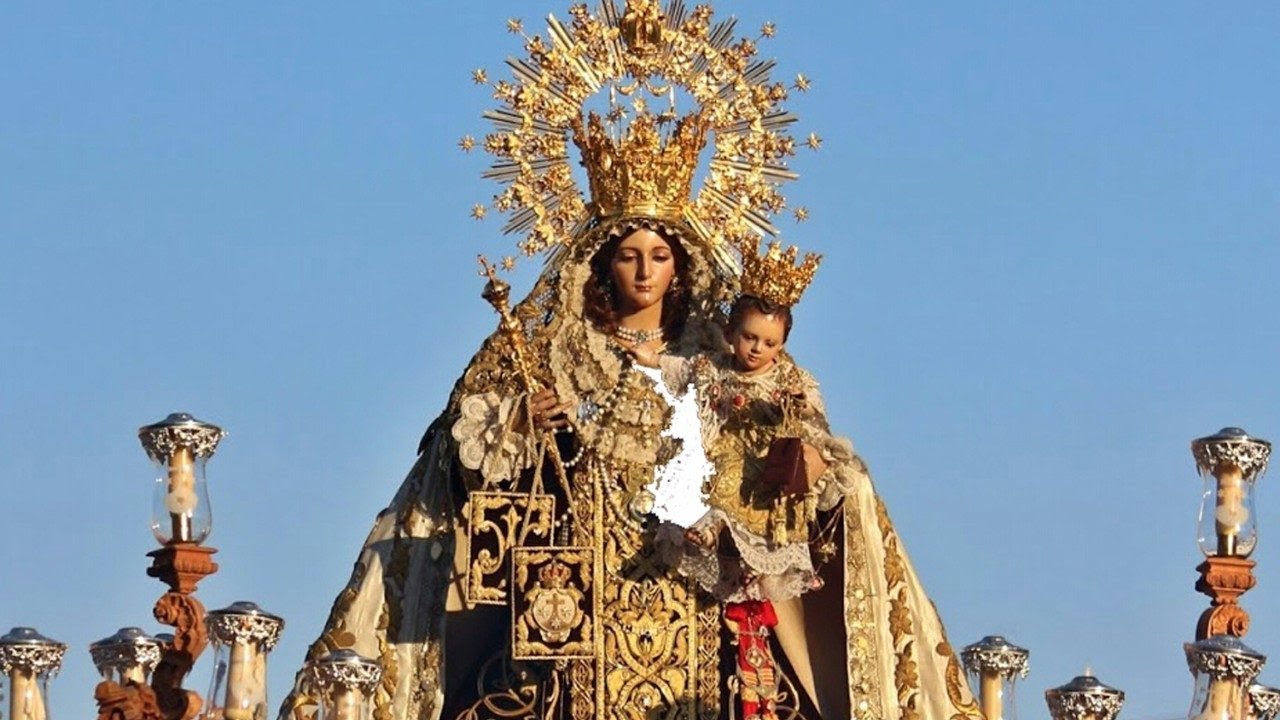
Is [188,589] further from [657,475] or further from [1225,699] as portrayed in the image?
[1225,699]

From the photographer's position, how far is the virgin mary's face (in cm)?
2294

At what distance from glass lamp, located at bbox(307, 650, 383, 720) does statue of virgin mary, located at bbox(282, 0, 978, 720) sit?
2.21m

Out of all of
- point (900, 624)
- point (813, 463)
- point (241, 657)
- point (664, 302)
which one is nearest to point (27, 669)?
point (241, 657)

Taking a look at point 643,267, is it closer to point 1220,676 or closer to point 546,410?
point 546,410

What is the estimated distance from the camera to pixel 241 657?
64.4 feet

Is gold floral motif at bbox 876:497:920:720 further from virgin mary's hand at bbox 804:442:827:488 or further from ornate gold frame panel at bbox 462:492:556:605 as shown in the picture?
ornate gold frame panel at bbox 462:492:556:605

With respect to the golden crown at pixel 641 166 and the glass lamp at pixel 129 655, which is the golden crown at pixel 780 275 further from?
the glass lamp at pixel 129 655

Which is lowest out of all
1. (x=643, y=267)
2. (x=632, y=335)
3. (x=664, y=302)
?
(x=632, y=335)

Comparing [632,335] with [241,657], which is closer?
[241,657]

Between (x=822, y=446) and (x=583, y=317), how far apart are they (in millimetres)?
1650

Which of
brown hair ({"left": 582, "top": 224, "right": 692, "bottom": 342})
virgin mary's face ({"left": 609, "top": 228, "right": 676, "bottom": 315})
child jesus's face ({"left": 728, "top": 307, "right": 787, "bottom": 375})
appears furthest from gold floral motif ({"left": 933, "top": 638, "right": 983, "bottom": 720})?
virgin mary's face ({"left": 609, "top": 228, "right": 676, "bottom": 315})

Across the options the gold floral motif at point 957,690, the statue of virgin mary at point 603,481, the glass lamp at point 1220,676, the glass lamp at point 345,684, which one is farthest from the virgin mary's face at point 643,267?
the glass lamp at point 1220,676

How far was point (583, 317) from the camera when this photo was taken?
2312cm

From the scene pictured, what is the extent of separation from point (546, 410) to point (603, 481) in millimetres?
513
